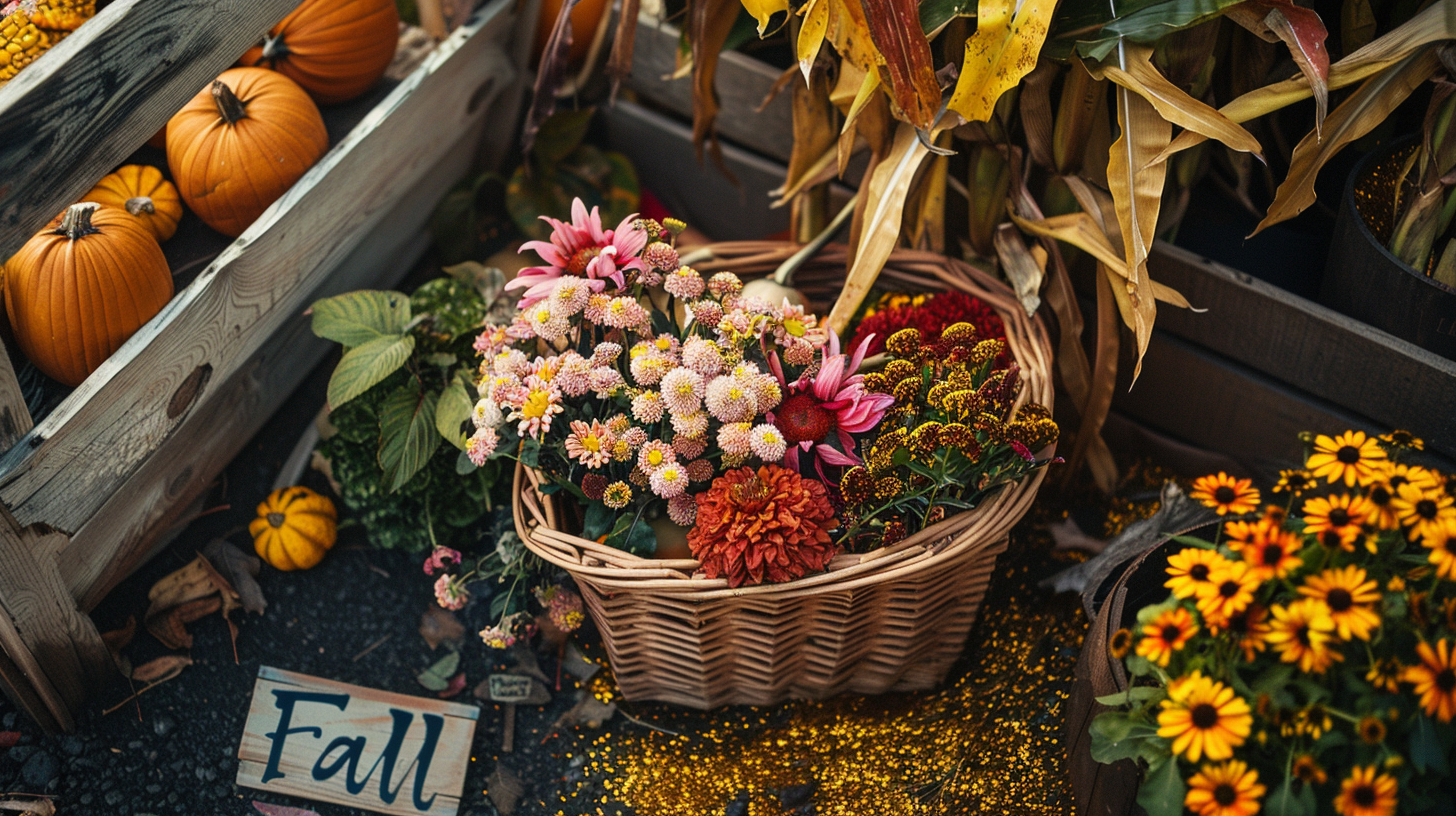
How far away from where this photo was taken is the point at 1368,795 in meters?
0.82

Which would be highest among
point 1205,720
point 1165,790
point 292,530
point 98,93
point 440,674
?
point 98,93

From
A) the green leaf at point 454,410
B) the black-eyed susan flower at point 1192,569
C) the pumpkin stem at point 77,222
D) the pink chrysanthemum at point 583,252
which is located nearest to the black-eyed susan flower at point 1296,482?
the black-eyed susan flower at point 1192,569

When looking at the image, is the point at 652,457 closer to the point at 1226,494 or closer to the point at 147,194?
the point at 1226,494

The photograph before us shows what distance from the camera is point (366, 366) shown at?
4.84 feet

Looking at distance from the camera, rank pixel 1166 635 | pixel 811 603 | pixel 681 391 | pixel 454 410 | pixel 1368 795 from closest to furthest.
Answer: pixel 1368 795 < pixel 1166 635 < pixel 681 391 < pixel 811 603 < pixel 454 410

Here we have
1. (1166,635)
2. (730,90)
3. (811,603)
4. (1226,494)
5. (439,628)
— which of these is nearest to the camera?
(1166,635)

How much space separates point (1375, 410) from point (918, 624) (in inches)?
31.2

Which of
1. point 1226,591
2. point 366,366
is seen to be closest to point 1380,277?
point 1226,591

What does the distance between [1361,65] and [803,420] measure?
846mm

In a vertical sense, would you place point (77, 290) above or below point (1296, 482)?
above

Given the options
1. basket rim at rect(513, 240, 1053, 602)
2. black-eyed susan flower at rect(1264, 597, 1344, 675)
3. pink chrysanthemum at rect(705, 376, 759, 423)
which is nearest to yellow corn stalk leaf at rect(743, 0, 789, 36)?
pink chrysanthemum at rect(705, 376, 759, 423)

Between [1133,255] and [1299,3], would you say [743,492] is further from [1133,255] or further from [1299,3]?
[1299,3]

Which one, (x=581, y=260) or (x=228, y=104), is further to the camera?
(x=228, y=104)

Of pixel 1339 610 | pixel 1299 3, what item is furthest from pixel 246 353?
pixel 1299 3
